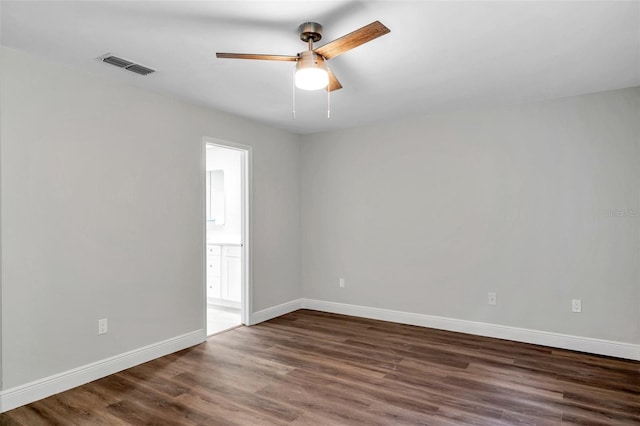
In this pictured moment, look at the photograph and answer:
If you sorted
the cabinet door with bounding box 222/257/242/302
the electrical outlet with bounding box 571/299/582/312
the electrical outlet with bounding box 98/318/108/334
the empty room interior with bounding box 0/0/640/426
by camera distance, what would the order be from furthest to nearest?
the cabinet door with bounding box 222/257/242/302
the electrical outlet with bounding box 571/299/582/312
the electrical outlet with bounding box 98/318/108/334
the empty room interior with bounding box 0/0/640/426

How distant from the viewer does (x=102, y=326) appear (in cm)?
304

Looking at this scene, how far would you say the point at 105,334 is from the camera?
10.0 feet

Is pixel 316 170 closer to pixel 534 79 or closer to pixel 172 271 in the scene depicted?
pixel 172 271

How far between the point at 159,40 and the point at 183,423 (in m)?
2.43

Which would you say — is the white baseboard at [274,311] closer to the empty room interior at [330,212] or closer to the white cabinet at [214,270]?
the empty room interior at [330,212]

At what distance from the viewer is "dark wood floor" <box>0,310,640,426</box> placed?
2418 millimetres

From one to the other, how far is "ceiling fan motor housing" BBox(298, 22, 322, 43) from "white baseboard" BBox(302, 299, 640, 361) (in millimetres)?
3318

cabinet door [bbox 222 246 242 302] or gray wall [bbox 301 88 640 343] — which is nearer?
gray wall [bbox 301 88 640 343]

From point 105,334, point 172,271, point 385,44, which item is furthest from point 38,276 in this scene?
point 385,44

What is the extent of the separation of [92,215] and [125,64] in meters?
1.19

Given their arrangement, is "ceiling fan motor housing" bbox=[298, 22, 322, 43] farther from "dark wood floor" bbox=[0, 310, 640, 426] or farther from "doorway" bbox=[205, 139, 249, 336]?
"dark wood floor" bbox=[0, 310, 640, 426]

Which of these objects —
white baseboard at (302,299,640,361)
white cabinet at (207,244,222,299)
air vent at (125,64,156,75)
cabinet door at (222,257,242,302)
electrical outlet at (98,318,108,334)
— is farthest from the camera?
white cabinet at (207,244,222,299)

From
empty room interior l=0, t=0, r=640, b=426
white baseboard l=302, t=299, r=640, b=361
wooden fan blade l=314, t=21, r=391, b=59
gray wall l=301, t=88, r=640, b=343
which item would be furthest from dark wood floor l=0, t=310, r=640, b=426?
wooden fan blade l=314, t=21, r=391, b=59

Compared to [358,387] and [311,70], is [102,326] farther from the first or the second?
[311,70]
